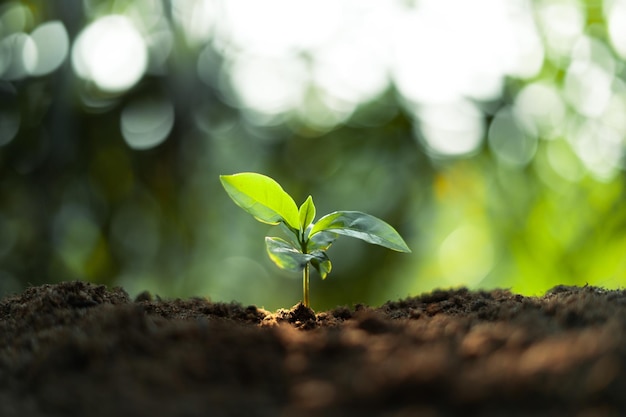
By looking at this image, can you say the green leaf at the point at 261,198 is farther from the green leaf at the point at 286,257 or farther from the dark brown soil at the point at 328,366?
the dark brown soil at the point at 328,366

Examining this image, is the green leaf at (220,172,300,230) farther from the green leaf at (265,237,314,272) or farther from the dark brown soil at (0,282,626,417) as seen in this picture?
the dark brown soil at (0,282,626,417)

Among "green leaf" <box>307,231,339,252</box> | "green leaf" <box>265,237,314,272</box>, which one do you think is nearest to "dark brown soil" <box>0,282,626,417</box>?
"green leaf" <box>265,237,314,272</box>

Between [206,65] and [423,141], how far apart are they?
7.40 ft

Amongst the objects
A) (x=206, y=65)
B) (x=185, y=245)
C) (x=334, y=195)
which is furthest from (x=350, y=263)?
(x=206, y=65)

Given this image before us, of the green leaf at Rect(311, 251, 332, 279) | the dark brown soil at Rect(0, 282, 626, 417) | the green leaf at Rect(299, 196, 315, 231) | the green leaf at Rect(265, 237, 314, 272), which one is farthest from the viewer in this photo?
the green leaf at Rect(299, 196, 315, 231)

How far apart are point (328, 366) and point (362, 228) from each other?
0.57 m

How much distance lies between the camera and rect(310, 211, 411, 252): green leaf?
1264 mm

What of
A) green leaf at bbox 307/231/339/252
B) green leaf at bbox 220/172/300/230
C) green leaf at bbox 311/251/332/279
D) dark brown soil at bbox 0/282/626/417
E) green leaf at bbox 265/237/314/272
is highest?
green leaf at bbox 220/172/300/230

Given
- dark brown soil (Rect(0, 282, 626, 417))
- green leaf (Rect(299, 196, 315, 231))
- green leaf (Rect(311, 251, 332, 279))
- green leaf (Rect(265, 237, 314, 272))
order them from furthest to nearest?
1. green leaf (Rect(299, 196, 315, 231))
2. green leaf (Rect(311, 251, 332, 279))
3. green leaf (Rect(265, 237, 314, 272))
4. dark brown soil (Rect(0, 282, 626, 417))

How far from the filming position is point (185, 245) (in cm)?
558

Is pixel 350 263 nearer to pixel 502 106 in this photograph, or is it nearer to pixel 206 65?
pixel 502 106

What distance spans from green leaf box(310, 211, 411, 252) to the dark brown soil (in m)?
0.18

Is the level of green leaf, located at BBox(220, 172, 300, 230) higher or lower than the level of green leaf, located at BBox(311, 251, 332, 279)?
higher

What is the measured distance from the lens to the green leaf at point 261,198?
1326 mm
